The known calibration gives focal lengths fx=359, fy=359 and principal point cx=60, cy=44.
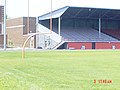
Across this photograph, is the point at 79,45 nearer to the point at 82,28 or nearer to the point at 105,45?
the point at 105,45

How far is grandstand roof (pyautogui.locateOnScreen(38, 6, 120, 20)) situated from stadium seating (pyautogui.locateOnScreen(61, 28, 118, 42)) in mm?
3643

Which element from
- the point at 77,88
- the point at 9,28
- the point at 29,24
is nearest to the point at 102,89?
the point at 77,88

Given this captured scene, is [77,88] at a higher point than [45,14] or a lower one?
lower

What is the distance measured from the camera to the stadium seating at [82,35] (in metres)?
79.0

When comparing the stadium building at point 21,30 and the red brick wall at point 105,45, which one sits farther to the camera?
the stadium building at point 21,30

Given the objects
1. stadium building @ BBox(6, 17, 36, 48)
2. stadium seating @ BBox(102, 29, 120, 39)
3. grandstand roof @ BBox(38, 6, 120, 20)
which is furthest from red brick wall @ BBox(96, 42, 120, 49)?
stadium building @ BBox(6, 17, 36, 48)

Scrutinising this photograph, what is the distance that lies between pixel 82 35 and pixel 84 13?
206 inches

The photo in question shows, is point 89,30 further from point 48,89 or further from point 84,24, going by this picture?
point 48,89

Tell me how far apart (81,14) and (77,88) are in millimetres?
68853

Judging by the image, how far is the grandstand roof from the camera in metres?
75.0

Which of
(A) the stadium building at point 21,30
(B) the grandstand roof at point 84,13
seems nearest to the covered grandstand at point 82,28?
(B) the grandstand roof at point 84,13

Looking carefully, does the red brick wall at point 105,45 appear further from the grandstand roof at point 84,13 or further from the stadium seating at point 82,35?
Answer: the grandstand roof at point 84,13

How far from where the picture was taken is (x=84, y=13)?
79.8 m

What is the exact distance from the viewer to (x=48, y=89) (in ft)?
38.6
